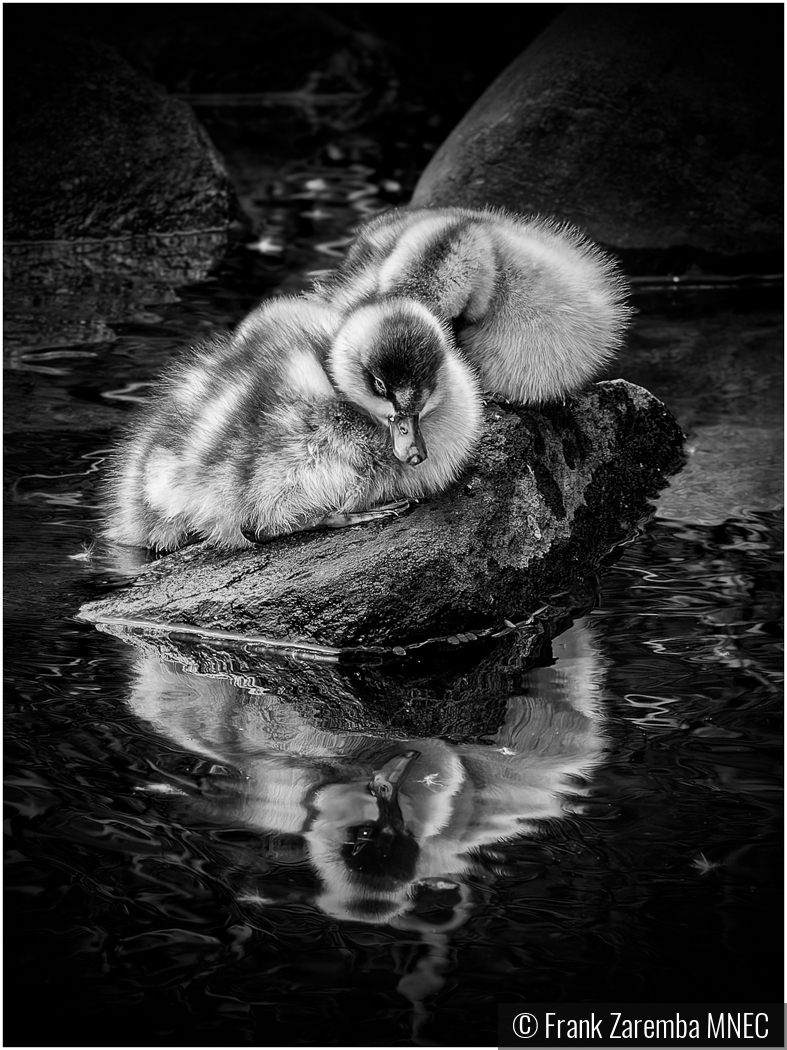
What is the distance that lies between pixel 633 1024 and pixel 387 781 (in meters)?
0.75

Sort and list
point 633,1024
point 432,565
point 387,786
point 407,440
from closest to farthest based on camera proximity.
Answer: point 633,1024 < point 387,786 < point 407,440 < point 432,565

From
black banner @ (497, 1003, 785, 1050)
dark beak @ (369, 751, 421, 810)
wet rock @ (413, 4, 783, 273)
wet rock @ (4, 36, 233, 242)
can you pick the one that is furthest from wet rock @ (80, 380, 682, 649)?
wet rock @ (4, 36, 233, 242)

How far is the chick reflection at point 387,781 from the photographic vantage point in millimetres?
2285

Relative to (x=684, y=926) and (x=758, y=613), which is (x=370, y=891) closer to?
(x=684, y=926)

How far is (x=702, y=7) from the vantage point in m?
7.41

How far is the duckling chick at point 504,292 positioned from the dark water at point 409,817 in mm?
642

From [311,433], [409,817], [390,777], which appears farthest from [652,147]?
[409,817]

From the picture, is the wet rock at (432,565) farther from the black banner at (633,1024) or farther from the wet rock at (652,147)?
the wet rock at (652,147)

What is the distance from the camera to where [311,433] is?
3.34m

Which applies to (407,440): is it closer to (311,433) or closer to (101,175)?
(311,433)

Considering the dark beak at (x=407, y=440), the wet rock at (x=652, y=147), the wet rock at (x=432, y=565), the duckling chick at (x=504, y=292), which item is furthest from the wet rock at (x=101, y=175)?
the dark beak at (x=407, y=440)

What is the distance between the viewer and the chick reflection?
2285mm

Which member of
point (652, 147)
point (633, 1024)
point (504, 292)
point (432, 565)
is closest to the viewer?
point (633, 1024)

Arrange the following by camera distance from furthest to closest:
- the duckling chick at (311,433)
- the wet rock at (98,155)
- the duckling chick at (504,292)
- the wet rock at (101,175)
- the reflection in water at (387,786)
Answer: the wet rock at (98,155) → the wet rock at (101,175) → the duckling chick at (504,292) → the duckling chick at (311,433) → the reflection in water at (387,786)
